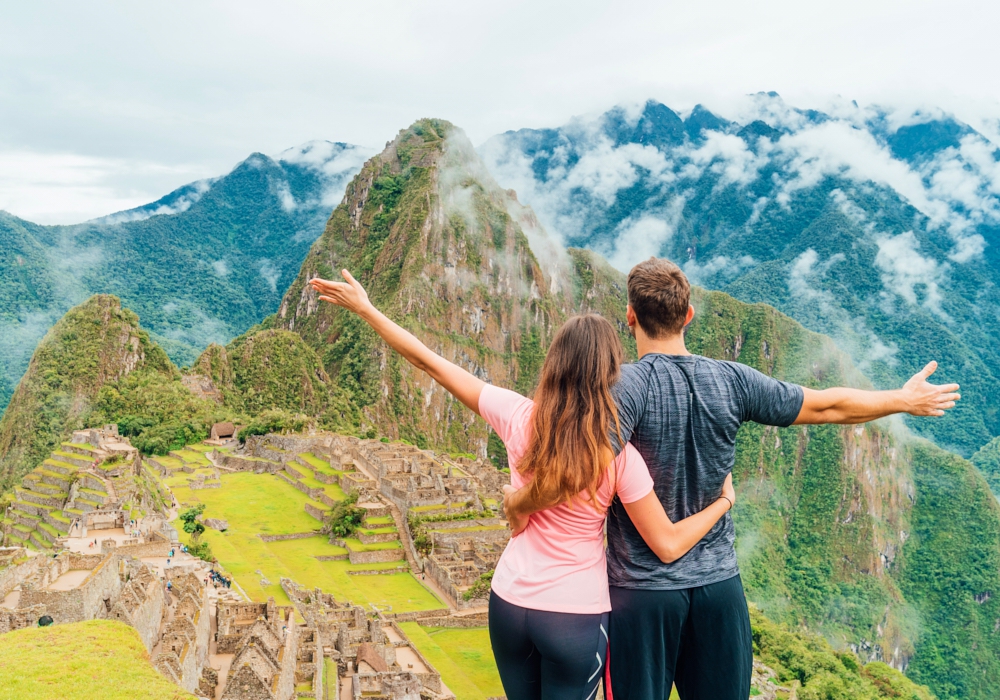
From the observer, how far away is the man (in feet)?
11.7

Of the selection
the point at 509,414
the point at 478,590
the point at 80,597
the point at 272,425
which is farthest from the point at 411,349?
the point at 272,425

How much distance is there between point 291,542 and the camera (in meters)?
30.5

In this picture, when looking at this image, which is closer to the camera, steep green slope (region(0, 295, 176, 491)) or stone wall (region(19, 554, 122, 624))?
stone wall (region(19, 554, 122, 624))

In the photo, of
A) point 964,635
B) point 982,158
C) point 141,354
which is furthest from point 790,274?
point 141,354

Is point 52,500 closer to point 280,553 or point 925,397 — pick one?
point 280,553

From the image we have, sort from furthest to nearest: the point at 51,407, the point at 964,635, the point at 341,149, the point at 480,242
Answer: the point at 341,149 → the point at 480,242 → the point at 964,635 → the point at 51,407

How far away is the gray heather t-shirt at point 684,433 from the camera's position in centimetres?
356

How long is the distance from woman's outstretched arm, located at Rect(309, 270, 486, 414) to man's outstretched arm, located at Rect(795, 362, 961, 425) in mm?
1533

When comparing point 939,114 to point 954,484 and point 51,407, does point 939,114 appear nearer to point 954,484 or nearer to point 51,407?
point 954,484

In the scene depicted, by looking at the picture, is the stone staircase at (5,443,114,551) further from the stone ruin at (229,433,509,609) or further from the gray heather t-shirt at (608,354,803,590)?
the gray heather t-shirt at (608,354,803,590)

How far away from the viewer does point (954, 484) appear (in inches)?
3634

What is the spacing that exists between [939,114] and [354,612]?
676 feet

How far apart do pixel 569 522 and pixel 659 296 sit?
1.08m

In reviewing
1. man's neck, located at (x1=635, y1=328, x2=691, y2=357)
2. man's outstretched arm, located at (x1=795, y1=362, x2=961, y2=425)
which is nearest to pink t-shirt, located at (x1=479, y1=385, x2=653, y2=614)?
man's neck, located at (x1=635, y1=328, x2=691, y2=357)
